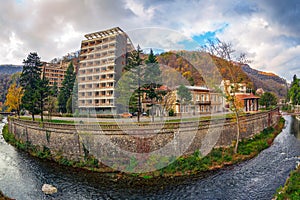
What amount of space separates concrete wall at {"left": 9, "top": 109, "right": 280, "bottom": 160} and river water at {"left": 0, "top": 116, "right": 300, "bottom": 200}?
81.1 inches

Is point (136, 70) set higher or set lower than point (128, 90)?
higher

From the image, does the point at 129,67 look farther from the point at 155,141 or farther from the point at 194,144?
the point at 194,144

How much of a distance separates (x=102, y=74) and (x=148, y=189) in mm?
24307

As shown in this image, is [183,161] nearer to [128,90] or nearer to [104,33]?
[128,90]

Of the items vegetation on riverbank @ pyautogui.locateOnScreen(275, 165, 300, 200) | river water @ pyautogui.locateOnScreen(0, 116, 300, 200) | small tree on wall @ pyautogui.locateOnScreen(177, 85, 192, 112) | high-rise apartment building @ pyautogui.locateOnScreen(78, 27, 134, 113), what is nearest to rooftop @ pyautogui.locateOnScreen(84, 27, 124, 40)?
high-rise apartment building @ pyautogui.locateOnScreen(78, 27, 134, 113)

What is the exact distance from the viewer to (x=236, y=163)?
21.0 meters

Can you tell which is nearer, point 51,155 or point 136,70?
point 51,155

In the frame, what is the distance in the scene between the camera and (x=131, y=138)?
19.3m

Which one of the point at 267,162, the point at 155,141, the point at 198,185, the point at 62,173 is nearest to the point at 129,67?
the point at 155,141

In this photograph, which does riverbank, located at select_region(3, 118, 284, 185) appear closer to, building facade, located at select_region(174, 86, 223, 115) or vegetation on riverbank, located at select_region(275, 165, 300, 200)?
vegetation on riverbank, located at select_region(275, 165, 300, 200)

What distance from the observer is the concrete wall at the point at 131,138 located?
1931cm

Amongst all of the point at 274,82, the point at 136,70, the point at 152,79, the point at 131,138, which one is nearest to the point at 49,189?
the point at 131,138

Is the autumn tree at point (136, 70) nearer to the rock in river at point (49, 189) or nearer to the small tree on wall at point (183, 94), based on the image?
the small tree on wall at point (183, 94)

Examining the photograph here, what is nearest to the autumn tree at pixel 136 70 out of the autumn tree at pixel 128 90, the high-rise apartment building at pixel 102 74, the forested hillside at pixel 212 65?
the autumn tree at pixel 128 90
